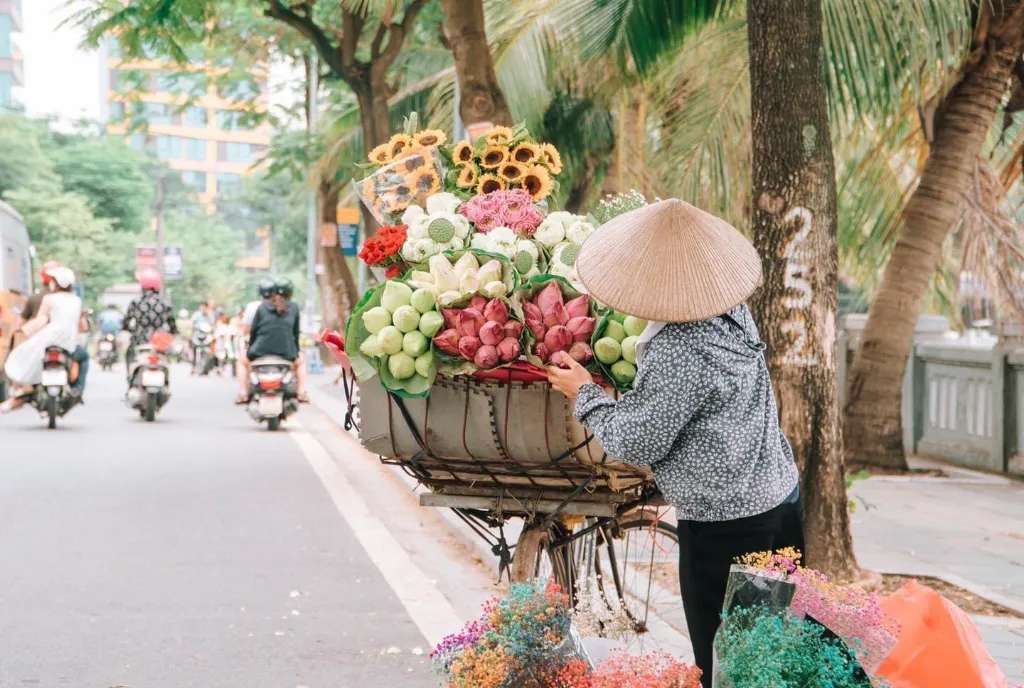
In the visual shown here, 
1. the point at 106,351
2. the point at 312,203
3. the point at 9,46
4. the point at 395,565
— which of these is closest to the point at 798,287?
the point at 395,565

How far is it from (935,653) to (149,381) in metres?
15.5

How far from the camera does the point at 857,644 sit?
10.4 feet

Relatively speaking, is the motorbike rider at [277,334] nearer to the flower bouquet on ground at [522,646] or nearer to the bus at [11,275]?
the bus at [11,275]

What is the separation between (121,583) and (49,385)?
9.34 metres

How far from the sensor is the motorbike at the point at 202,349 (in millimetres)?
34844

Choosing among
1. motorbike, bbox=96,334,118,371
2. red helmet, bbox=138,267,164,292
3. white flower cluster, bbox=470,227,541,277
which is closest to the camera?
white flower cluster, bbox=470,227,541,277

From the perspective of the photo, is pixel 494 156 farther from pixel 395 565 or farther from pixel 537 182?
pixel 395 565

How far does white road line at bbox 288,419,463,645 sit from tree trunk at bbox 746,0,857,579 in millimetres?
1989

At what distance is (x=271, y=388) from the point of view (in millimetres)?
16812

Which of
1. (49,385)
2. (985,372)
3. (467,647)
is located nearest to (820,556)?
(467,647)

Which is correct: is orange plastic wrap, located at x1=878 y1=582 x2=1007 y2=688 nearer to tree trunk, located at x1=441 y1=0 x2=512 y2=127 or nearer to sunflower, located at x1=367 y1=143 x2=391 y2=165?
sunflower, located at x1=367 y1=143 x2=391 y2=165

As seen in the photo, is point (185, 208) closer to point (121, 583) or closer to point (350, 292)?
point (350, 292)

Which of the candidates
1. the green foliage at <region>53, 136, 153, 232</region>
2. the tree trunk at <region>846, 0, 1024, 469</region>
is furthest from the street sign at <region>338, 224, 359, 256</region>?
the green foliage at <region>53, 136, 153, 232</region>

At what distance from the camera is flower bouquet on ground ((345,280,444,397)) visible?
151 inches
